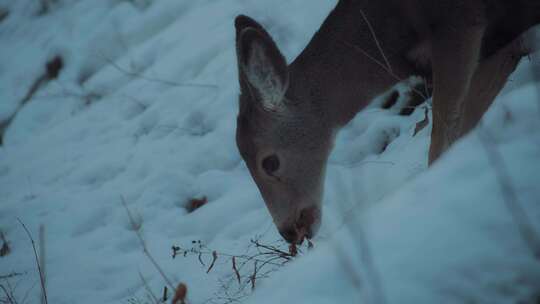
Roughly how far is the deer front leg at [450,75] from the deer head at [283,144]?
813mm

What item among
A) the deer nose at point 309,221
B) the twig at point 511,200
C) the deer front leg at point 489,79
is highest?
the twig at point 511,200

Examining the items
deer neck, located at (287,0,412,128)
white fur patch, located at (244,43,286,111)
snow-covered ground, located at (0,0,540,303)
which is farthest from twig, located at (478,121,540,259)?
deer neck, located at (287,0,412,128)

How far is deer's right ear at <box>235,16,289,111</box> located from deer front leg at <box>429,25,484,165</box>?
3.06 ft

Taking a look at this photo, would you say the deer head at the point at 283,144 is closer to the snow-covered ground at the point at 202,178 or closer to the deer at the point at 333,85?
the deer at the point at 333,85

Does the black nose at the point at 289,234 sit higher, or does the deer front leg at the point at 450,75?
the deer front leg at the point at 450,75

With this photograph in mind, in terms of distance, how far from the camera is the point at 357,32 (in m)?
3.64

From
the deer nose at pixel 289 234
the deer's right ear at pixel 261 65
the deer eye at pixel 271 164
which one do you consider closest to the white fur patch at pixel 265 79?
the deer's right ear at pixel 261 65

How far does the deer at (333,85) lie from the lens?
3287 millimetres

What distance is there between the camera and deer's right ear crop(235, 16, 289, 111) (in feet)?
10.6

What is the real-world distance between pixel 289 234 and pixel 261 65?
1.07 metres

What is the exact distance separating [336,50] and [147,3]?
4.85 m

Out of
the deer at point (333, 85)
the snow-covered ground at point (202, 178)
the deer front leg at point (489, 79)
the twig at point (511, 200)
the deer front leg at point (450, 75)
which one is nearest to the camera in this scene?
the twig at point (511, 200)

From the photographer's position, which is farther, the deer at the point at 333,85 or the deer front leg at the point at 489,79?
the deer front leg at the point at 489,79

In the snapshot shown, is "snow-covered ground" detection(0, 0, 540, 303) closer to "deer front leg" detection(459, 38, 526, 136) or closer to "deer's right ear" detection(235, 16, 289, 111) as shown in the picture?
"deer front leg" detection(459, 38, 526, 136)
